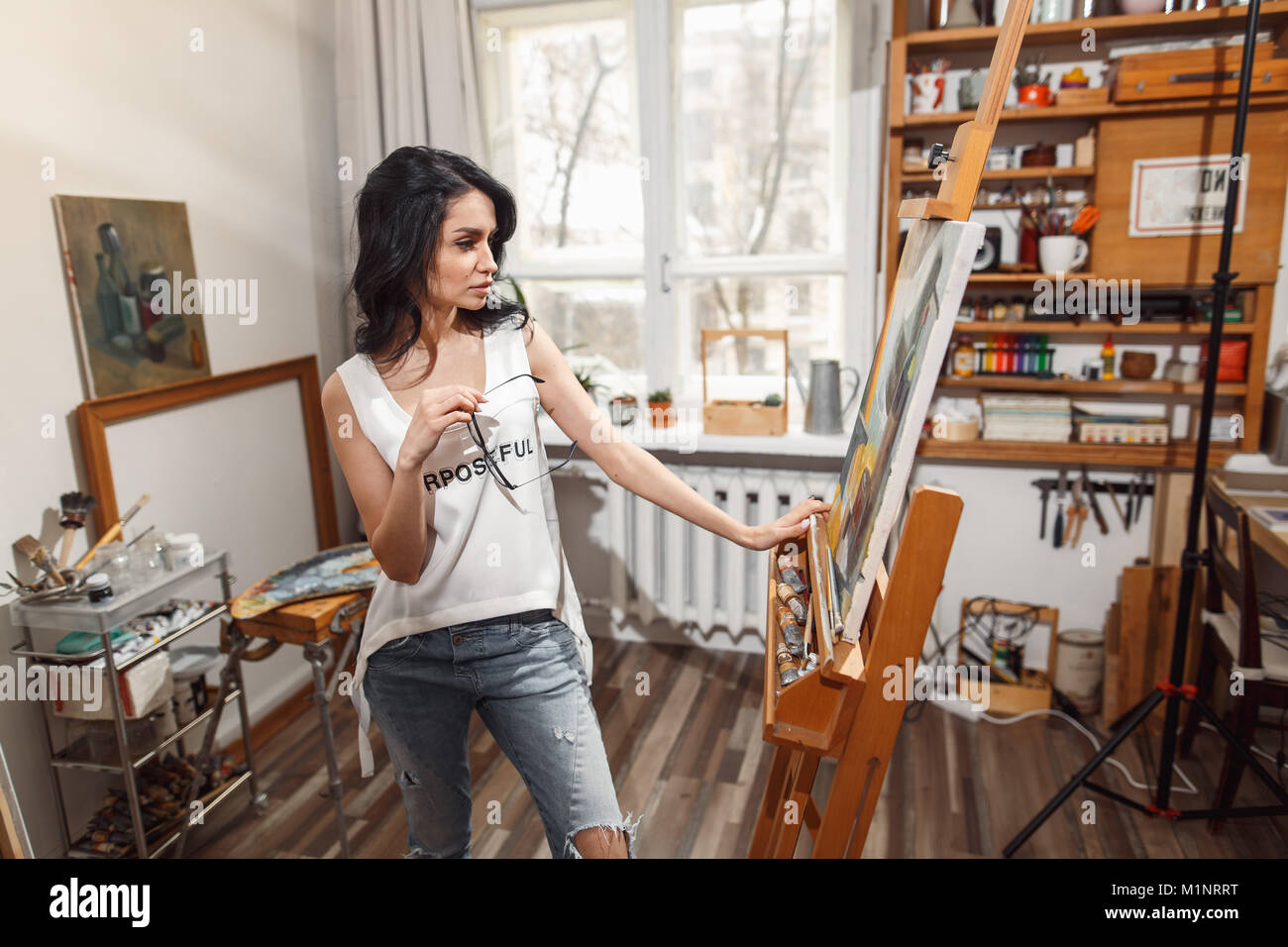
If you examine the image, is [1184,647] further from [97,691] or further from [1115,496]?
[97,691]

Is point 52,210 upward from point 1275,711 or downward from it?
upward

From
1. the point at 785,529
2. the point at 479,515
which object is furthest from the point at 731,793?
the point at 479,515

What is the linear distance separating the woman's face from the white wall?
1276 mm

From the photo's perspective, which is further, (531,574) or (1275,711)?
(1275,711)

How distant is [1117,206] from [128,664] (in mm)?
2652

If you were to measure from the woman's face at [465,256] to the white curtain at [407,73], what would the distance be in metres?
1.62

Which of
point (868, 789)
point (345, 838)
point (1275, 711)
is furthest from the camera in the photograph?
point (1275, 711)

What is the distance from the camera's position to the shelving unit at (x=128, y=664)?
73.9 inches

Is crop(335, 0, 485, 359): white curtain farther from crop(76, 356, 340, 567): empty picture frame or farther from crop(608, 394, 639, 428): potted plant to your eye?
crop(608, 394, 639, 428): potted plant

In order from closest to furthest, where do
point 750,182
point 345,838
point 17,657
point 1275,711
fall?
point 17,657
point 345,838
point 1275,711
point 750,182

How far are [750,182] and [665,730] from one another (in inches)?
67.8
